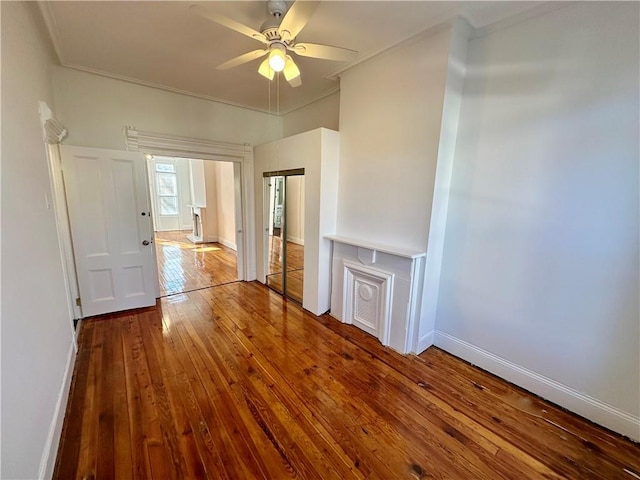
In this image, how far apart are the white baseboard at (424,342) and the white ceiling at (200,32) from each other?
2.77 metres

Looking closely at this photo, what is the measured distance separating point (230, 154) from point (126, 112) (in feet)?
4.37

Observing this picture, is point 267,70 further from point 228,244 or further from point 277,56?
point 228,244

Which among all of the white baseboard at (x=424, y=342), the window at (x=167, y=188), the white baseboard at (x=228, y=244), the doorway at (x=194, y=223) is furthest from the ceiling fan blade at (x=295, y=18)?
the window at (x=167, y=188)

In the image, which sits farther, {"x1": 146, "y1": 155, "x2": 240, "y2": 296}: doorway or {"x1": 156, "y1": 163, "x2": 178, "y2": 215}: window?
{"x1": 156, "y1": 163, "x2": 178, "y2": 215}: window

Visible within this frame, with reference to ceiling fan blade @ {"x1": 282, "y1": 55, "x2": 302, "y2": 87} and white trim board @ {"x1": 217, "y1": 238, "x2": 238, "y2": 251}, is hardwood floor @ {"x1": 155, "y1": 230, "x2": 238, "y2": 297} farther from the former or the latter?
ceiling fan blade @ {"x1": 282, "y1": 55, "x2": 302, "y2": 87}

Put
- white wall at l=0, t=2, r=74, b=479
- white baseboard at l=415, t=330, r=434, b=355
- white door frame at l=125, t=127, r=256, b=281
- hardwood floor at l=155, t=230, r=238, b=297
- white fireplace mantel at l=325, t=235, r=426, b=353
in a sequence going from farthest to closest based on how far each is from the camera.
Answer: hardwood floor at l=155, t=230, r=238, b=297 < white door frame at l=125, t=127, r=256, b=281 < white baseboard at l=415, t=330, r=434, b=355 < white fireplace mantel at l=325, t=235, r=426, b=353 < white wall at l=0, t=2, r=74, b=479

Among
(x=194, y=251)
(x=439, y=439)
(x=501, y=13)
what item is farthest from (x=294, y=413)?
(x=194, y=251)

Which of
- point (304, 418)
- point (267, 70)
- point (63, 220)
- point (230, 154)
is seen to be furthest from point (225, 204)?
point (304, 418)

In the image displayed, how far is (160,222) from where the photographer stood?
9547mm

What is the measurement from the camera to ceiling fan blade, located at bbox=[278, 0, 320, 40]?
1.44 metres

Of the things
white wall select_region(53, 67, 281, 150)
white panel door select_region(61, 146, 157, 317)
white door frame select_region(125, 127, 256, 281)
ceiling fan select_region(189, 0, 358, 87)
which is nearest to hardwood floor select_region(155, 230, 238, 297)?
white door frame select_region(125, 127, 256, 281)

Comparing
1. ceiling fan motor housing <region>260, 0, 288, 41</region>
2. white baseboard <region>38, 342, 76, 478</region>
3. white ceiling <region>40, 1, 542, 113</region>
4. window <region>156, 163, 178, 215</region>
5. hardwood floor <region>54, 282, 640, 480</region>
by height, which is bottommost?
hardwood floor <region>54, 282, 640, 480</region>

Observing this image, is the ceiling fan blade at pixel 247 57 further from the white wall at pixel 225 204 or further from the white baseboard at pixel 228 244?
the white baseboard at pixel 228 244

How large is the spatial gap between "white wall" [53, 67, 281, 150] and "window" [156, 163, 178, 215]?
22.2ft
